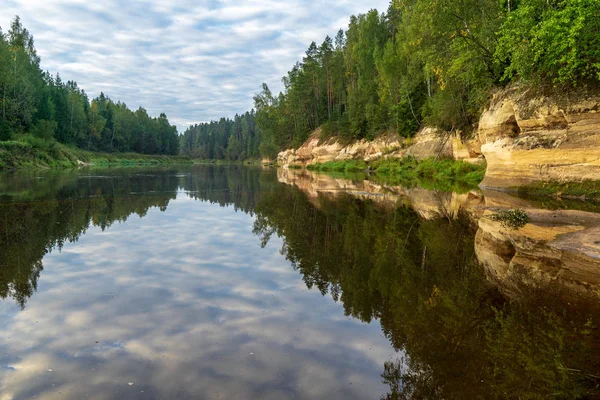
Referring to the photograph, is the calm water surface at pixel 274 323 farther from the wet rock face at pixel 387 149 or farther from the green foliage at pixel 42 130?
the green foliage at pixel 42 130

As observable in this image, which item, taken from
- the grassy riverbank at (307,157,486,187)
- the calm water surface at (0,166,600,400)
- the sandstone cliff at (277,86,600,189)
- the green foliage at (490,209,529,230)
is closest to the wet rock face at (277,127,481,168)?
the grassy riverbank at (307,157,486,187)

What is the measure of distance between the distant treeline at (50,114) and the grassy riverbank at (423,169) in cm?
4685

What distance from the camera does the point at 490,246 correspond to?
10594 millimetres

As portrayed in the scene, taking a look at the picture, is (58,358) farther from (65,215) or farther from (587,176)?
(587,176)

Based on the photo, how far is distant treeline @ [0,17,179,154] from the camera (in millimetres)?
58513

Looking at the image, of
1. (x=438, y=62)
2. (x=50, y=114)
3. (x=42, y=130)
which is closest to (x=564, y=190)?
(x=438, y=62)

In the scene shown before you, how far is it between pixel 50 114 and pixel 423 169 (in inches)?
2747

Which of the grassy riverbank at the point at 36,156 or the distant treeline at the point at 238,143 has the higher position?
the distant treeline at the point at 238,143

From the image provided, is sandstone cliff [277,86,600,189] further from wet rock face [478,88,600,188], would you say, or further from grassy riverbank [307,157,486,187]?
grassy riverbank [307,157,486,187]

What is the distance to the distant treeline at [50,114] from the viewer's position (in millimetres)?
58513

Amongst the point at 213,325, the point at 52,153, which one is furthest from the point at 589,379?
the point at 52,153

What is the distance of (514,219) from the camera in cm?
1274

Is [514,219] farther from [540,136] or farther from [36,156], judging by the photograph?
[36,156]

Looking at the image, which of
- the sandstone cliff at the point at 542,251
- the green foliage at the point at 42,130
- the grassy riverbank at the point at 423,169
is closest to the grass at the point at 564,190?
the sandstone cliff at the point at 542,251
